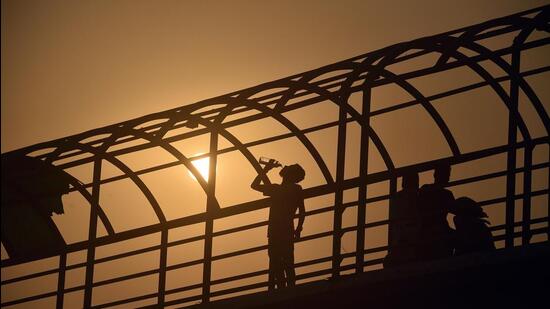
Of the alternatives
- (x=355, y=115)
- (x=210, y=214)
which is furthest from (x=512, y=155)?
(x=210, y=214)

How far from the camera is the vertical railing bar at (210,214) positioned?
10891mm

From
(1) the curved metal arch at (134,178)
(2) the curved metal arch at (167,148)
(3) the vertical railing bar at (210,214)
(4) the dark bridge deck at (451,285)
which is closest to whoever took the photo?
(4) the dark bridge deck at (451,285)

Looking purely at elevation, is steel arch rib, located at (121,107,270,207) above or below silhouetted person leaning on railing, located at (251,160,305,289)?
above

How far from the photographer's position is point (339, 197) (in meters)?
9.80

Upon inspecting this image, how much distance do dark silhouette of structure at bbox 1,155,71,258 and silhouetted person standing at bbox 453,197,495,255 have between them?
4964 mm

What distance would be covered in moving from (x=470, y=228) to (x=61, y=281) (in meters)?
5.23

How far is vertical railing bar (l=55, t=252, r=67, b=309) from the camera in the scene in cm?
1212

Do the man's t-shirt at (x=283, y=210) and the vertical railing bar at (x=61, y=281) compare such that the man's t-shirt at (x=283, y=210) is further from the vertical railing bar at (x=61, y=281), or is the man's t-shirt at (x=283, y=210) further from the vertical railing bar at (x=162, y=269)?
the vertical railing bar at (x=61, y=281)

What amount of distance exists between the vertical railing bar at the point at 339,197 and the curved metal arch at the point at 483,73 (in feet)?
3.35

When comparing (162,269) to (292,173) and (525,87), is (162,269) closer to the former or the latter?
(292,173)

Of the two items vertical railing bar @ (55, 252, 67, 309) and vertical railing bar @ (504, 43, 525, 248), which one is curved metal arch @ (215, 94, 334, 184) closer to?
vertical railing bar @ (504, 43, 525, 248)

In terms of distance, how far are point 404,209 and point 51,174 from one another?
4.54 metres

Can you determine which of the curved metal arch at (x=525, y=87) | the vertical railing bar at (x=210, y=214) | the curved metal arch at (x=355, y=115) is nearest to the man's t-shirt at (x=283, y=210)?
the vertical railing bar at (x=210, y=214)

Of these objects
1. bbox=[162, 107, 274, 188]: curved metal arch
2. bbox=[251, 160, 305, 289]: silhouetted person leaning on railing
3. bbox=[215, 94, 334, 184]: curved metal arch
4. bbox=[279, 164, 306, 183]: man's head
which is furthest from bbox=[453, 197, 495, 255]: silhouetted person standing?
bbox=[162, 107, 274, 188]: curved metal arch
